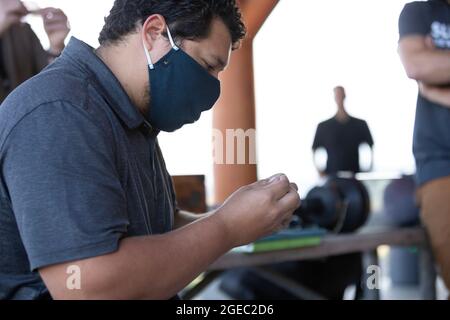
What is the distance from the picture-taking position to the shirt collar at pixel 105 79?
700 millimetres

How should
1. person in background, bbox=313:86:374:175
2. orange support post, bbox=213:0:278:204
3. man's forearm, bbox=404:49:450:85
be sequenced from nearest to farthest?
1. orange support post, bbox=213:0:278:204
2. man's forearm, bbox=404:49:450:85
3. person in background, bbox=313:86:374:175

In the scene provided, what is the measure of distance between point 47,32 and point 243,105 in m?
0.38

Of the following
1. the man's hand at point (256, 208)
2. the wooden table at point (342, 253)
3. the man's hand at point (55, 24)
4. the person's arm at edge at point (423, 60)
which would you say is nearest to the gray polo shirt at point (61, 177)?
the man's hand at point (256, 208)

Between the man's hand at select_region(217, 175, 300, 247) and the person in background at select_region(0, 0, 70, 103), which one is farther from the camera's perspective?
the person in background at select_region(0, 0, 70, 103)

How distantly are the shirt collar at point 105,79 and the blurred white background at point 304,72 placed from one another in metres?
0.10

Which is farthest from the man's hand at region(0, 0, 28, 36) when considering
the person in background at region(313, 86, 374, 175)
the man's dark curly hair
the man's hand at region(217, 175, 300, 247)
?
the person in background at region(313, 86, 374, 175)

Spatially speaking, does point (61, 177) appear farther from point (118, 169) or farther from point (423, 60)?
point (423, 60)

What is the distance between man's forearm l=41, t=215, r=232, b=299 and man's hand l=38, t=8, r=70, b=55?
474 mm

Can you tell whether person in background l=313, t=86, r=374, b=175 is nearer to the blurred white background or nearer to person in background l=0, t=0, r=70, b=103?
the blurred white background

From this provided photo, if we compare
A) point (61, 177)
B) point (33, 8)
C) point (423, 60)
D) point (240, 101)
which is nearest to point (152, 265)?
point (61, 177)

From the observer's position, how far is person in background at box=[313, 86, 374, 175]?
4.72 ft

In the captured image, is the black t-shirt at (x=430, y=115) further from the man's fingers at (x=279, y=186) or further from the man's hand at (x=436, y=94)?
the man's fingers at (x=279, y=186)

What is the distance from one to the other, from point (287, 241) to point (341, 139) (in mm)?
376

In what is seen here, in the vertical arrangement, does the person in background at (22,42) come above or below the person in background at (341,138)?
above
